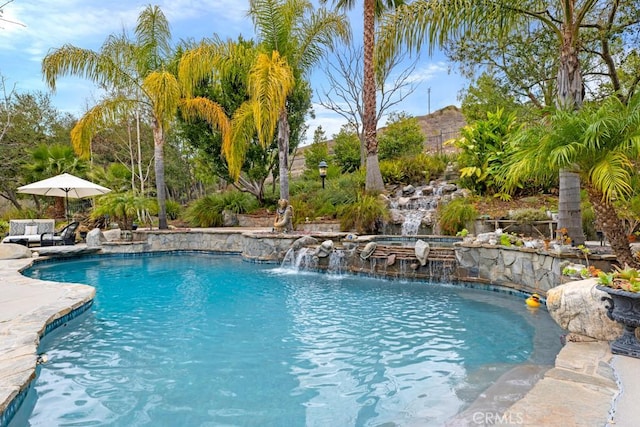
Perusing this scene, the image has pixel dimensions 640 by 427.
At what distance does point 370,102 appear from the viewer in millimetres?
13234

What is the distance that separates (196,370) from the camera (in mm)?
3756

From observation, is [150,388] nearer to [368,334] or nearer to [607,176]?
[368,334]

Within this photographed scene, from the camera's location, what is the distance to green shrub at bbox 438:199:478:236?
406 inches

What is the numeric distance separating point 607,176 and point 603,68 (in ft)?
35.8

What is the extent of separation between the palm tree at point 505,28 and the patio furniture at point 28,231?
1173cm

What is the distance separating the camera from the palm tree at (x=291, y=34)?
36.1 feet

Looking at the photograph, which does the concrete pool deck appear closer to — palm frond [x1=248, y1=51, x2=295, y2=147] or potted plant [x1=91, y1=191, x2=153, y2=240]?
palm frond [x1=248, y1=51, x2=295, y2=147]

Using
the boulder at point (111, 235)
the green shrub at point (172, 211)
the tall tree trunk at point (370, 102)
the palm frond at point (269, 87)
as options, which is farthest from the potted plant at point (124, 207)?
the tall tree trunk at point (370, 102)

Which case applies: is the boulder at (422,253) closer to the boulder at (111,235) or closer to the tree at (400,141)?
the boulder at (111,235)

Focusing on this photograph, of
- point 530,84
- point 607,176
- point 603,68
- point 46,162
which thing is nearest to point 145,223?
point 46,162

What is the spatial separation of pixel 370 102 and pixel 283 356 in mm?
10751

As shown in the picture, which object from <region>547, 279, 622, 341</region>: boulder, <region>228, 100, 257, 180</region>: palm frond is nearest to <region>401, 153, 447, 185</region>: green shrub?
<region>228, 100, 257, 180</region>: palm frond

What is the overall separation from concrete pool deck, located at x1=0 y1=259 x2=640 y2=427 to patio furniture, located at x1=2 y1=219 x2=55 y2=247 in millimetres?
9149

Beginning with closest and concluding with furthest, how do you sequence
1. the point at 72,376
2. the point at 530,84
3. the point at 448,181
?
the point at 72,376, the point at 530,84, the point at 448,181
